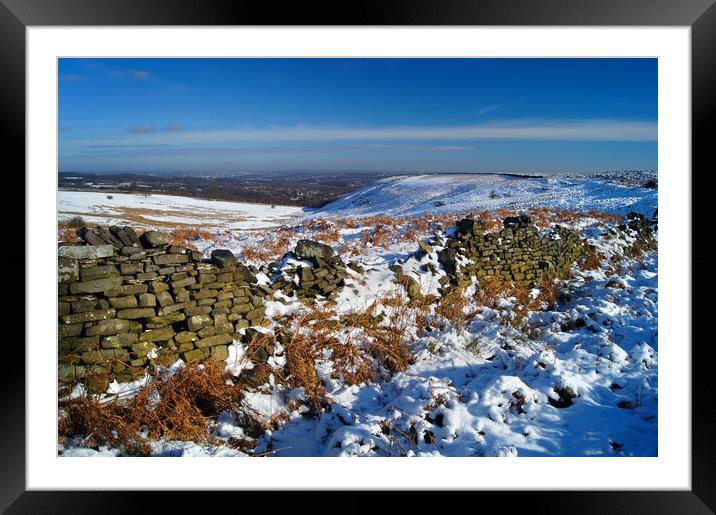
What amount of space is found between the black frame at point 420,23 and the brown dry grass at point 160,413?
1.11 feet

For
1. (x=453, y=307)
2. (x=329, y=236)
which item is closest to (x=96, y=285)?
(x=453, y=307)

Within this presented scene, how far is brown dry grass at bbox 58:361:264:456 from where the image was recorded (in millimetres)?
2312

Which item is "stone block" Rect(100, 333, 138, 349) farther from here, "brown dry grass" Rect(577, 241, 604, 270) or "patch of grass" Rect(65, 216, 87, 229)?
"brown dry grass" Rect(577, 241, 604, 270)

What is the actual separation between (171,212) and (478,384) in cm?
529

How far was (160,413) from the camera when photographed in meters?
2.50

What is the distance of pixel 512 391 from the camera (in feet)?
8.36

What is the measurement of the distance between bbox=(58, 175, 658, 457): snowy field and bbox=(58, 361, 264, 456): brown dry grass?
0.22 ft

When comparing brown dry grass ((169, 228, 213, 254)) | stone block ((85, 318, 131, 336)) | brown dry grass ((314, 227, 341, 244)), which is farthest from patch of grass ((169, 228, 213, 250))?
stone block ((85, 318, 131, 336))

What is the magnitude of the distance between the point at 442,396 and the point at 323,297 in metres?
1.75

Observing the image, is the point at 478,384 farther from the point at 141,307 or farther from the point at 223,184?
the point at 223,184

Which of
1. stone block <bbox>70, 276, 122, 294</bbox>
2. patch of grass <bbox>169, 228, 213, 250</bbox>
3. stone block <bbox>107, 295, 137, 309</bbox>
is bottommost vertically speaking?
stone block <bbox>107, 295, 137, 309</bbox>
